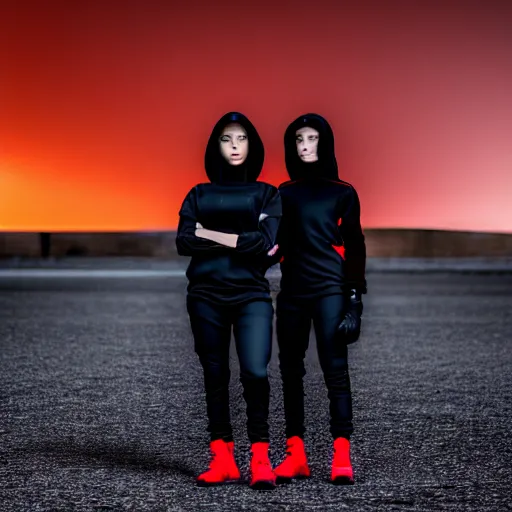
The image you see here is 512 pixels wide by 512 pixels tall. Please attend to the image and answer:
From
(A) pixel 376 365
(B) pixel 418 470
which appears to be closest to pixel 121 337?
(A) pixel 376 365

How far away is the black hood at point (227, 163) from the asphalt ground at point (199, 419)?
1472 millimetres

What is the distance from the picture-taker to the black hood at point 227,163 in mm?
4609

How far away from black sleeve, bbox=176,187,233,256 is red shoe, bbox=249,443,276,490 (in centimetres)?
93

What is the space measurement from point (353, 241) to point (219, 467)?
48.8 inches

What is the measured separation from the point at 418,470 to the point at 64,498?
179 cm

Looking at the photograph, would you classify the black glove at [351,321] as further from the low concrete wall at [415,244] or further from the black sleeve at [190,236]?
the low concrete wall at [415,244]

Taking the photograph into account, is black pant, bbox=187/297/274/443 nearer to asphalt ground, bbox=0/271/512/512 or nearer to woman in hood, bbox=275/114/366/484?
woman in hood, bbox=275/114/366/484

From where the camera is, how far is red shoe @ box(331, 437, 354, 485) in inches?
183

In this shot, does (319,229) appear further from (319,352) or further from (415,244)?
(415,244)

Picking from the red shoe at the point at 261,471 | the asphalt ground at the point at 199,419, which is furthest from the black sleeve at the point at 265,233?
the asphalt ground at the point at 199,419

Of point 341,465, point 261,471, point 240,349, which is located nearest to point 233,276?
point 240,349

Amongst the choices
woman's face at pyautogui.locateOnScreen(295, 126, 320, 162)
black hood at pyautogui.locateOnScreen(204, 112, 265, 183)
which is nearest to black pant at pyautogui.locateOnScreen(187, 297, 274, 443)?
black hood at pyautogui.locateOnScreen(204, 112, 265, 183)

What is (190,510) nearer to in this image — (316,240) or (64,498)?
(64,498)

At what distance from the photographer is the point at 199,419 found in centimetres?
636
